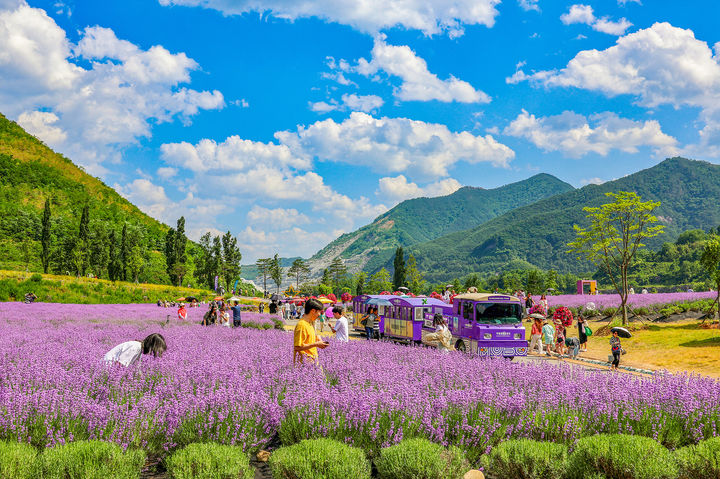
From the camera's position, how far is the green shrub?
15.4 ft

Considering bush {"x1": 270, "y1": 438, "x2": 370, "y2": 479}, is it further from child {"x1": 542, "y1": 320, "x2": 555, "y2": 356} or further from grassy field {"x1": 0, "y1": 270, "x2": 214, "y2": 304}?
grassy field {"x1": 0, "y1": 270, "x2": 214, "y2": 304}

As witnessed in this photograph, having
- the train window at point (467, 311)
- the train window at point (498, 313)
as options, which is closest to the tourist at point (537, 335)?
the train window at point (498, 313)

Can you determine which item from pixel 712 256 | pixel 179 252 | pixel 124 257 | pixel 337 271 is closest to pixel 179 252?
pixel 179 252

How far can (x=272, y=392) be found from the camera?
21.3 feet

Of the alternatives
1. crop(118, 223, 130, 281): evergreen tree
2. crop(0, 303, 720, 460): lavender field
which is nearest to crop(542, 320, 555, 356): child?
crop(0, 303, 720, 460): lavender field

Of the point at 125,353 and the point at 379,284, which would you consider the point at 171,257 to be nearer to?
the point at 379,284

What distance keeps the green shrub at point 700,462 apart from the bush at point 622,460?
12 centimetres

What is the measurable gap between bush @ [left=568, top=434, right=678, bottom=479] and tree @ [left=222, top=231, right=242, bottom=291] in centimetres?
8417

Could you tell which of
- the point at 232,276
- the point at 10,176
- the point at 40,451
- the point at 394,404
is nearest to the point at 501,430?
the point at 394,404

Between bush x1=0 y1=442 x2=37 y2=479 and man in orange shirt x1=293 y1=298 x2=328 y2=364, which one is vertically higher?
man in orange shirt x1=293 y1=298 x2=328 y2=364

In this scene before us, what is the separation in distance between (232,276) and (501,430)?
84.5m

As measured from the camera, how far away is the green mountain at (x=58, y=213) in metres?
64.1

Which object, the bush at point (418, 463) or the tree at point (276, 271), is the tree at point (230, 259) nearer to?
the tree at point (276, 271)

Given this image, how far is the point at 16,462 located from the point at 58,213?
8737cm
